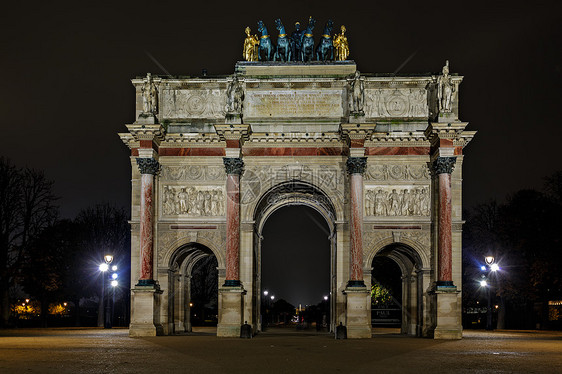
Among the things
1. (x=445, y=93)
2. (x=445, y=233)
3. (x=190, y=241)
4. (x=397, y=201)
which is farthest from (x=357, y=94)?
(x=190, y=241)

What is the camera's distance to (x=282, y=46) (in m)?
39.4

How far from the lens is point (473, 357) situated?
22.4 m

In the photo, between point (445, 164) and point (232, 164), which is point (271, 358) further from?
point (445, 164)

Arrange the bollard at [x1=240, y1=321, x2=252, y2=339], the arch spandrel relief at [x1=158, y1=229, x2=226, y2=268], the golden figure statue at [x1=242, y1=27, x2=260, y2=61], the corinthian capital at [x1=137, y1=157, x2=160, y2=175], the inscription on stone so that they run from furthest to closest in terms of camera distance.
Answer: the golden figure statue at [x1=242, y1=27, x2=260, y2=61] → the inscription on stone → the arch spandrel relief at [x1=158, y1=229, x2=226, y2=268] → the corinthian capital at [x1=137, y1=157, x2=160, y2=175] → the bollard at [x1=240, y1=321, x2=252, y2=339]

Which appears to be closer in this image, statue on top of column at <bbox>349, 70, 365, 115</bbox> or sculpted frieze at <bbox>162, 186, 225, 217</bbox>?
statue on top of column at <bbox>349, 70, 365, 115</bbox>

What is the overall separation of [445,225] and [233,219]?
9778mm

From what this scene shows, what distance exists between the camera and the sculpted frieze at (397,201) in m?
37.7

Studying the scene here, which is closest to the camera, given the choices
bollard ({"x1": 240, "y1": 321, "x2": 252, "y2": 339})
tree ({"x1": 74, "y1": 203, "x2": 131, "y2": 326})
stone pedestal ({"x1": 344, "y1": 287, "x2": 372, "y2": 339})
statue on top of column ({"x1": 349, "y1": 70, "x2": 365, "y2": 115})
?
bollard ({"x1": 240, "y1": 321, "x2": 252, "y2": 339})

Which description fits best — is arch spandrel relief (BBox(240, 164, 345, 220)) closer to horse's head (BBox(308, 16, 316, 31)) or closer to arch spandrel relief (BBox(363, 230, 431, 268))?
arch spandrel relief (BBox(363, 230, 431, 268))

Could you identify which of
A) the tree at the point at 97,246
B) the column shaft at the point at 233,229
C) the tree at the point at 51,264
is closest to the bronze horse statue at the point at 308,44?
the column shaft at the point at 233,229

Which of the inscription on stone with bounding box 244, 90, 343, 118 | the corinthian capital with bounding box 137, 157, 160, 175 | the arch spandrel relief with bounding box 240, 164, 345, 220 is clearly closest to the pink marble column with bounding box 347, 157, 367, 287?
the arch spandrel relief with bounding box 240, 164, 345, 220

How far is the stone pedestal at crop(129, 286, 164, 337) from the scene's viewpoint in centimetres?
3531

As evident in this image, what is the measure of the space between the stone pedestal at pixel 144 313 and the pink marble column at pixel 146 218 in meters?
0.49

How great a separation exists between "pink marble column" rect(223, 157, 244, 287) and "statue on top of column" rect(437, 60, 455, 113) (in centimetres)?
974
